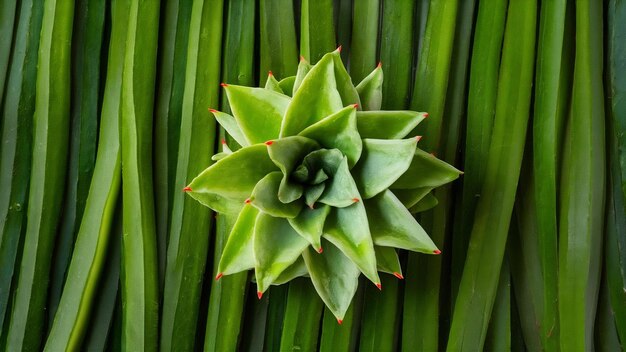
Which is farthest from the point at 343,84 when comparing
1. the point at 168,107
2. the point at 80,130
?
the point at 80,130

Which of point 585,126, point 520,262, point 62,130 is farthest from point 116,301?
point 585,126

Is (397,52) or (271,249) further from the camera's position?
(397,52)

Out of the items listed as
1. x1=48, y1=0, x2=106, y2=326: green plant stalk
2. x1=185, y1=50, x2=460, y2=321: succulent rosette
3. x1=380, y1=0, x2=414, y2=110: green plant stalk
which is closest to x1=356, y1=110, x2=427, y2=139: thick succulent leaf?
x1=185, y1=50, x2=460, y2=321: succulent rosette

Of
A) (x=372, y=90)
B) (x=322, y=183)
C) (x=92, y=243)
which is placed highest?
(x=372, y=90)

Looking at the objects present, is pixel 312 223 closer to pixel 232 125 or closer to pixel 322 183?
pixel 322 183

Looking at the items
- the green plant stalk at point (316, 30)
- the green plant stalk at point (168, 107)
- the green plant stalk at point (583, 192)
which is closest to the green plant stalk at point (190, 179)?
the green plant stalk at point (168, 107)

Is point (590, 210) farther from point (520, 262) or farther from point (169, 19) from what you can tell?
point (169, 19)

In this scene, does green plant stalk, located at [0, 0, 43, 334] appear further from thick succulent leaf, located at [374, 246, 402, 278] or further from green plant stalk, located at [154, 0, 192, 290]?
thick succulent leaf, located at [374, 246, 402, 278]
